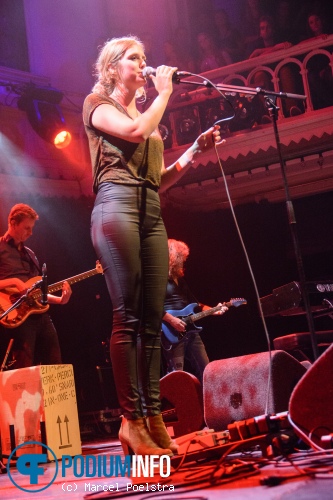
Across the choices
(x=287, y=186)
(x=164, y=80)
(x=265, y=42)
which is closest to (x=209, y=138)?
(x=164, y=80)

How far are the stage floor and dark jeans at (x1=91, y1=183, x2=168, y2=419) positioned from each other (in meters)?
0.33

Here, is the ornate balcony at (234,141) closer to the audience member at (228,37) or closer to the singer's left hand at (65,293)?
the audience member at (228,37)

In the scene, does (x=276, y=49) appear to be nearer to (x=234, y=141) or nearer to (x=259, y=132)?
(x=259, y=132)

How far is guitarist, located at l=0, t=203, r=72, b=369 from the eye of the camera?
4.69 m

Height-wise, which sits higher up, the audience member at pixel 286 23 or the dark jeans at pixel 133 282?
the audience member at pixel 286 23

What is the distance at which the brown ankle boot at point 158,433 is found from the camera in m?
2.22

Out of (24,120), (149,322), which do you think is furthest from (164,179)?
(24,120)

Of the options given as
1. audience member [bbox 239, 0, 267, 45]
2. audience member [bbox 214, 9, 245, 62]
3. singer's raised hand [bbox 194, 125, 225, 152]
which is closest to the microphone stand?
singer's raised hand [bbox 194, 125, 225, 152]

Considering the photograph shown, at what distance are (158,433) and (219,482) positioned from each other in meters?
0.62

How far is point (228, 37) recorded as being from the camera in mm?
8992

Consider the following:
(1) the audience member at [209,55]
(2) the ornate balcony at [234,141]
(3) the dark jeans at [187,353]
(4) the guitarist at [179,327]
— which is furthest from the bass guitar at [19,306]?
(1) the audience member at [209,55]

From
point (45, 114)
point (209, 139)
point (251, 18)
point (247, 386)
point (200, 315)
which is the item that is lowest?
point (247, 386)

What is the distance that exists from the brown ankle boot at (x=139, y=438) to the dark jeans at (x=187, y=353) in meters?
3.25

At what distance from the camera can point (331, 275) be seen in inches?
313
